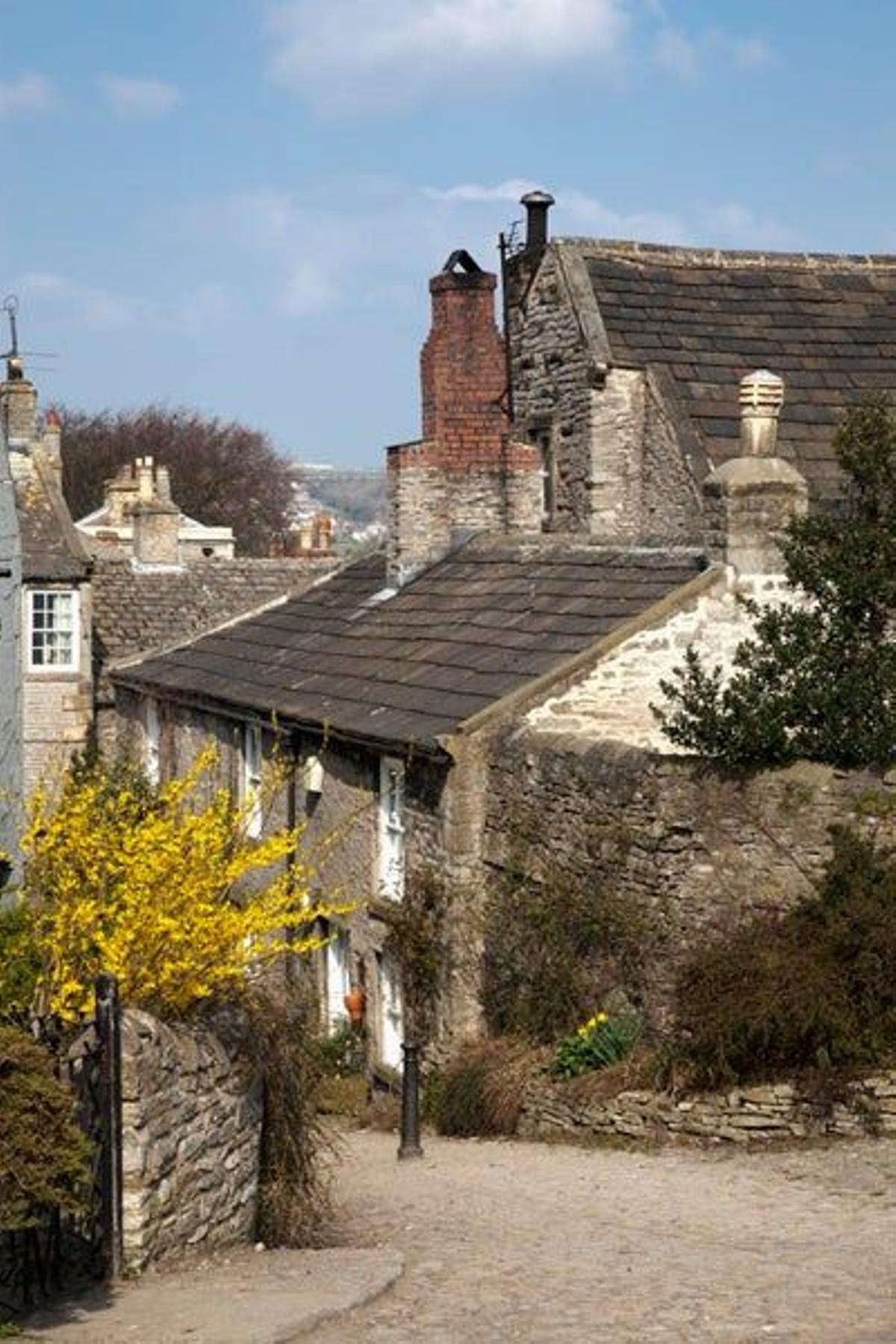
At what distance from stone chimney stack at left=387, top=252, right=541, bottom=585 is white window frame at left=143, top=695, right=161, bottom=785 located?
18.9 feet

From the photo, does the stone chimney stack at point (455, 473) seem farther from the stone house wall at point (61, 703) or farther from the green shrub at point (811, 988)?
the stone house wall at point (61, 703)

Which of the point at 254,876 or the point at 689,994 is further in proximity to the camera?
the point at 254,876

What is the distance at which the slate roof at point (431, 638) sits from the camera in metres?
21.4

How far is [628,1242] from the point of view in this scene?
12.9 m

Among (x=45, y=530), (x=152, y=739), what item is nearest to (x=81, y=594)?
(x=45, y=530)

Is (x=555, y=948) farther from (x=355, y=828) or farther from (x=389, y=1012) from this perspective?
(x=355, y=828)

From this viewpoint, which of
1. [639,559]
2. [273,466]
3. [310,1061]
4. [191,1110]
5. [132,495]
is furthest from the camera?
[273,466]

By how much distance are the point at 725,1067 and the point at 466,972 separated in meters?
4.72

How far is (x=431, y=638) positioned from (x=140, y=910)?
12513 millimetres

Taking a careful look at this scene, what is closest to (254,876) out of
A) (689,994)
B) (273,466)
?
(689,994)

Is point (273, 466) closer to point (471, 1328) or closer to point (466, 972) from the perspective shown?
point (466, 972)

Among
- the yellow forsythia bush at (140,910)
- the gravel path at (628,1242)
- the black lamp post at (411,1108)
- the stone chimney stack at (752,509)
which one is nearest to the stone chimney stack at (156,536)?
the stone chimney stack at (752,509)

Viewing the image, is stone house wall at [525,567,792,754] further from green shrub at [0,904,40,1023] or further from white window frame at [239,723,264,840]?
green shrub at [0,904,40,1023]

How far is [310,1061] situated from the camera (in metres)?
14.4
